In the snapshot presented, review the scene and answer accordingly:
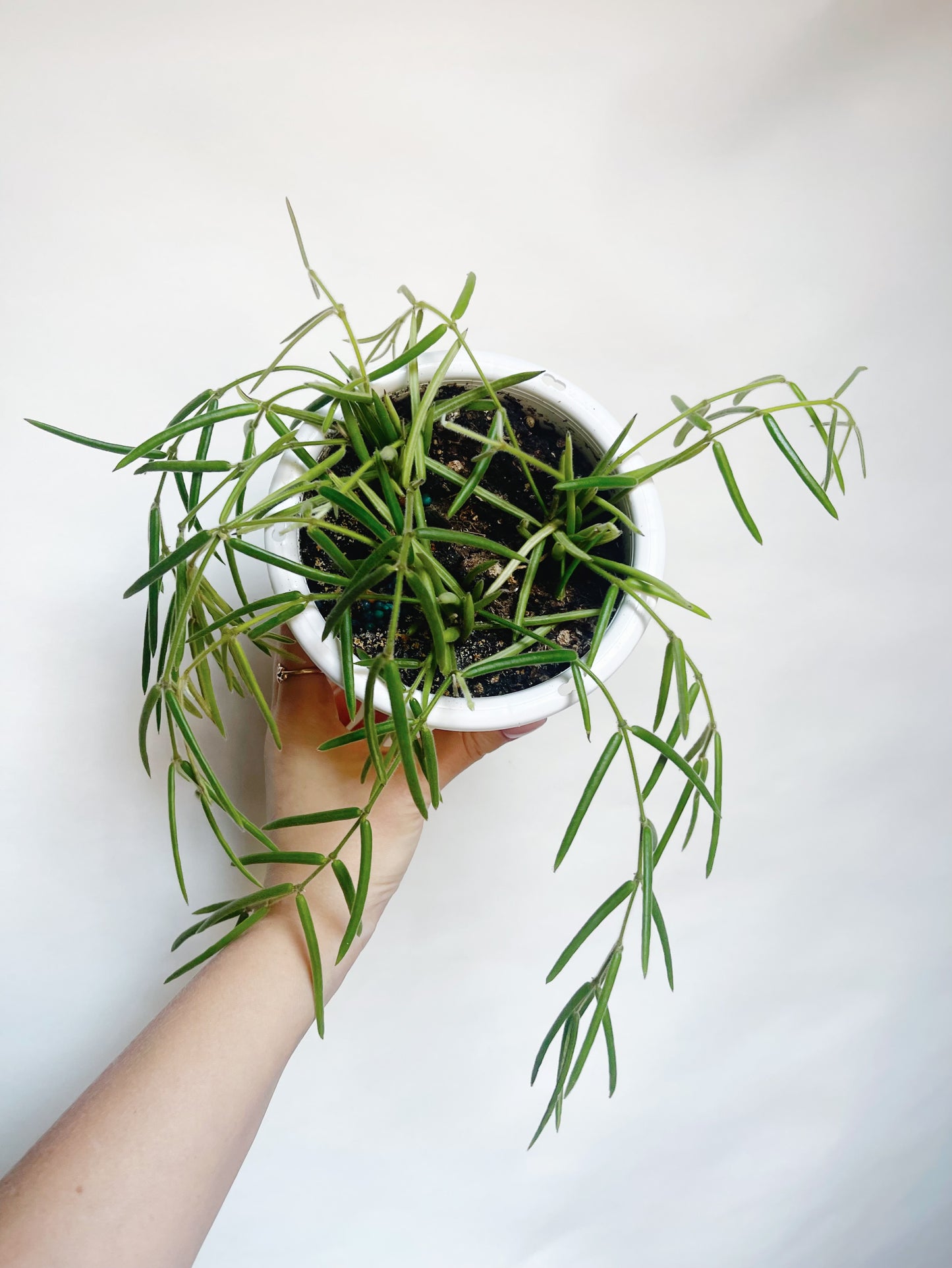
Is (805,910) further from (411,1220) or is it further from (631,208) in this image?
(631,208)

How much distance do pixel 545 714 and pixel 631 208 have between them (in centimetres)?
41

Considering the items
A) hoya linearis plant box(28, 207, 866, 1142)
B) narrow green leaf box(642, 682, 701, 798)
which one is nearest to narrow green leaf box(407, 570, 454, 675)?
hoya linearis plant box(28, 207, 866, 1142)

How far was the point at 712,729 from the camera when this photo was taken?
Answer: 36 cm

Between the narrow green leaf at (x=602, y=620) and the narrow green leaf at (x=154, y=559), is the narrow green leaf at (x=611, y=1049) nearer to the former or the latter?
the narrow green leaf at (x=602, y=620)

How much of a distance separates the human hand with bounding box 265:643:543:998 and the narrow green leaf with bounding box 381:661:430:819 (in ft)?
0.48

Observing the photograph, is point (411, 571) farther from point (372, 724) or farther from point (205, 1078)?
point (205, 1078)

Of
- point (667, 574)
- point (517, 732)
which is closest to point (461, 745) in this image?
point (517, 732)

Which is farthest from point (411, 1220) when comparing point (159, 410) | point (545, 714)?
point (159, 410)

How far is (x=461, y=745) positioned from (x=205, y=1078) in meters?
0.19

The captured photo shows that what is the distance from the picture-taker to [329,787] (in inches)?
18.2

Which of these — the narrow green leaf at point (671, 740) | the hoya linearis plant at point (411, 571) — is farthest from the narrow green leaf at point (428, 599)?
the narrow green leaf at point (671, 740)

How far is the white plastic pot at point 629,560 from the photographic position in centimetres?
36

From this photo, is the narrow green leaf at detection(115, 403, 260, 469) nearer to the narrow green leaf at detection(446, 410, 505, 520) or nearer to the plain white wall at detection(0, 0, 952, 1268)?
the narrow green leaf at detection(446, 410, 505, 520)

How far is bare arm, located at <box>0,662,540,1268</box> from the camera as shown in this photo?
38 centimetres
